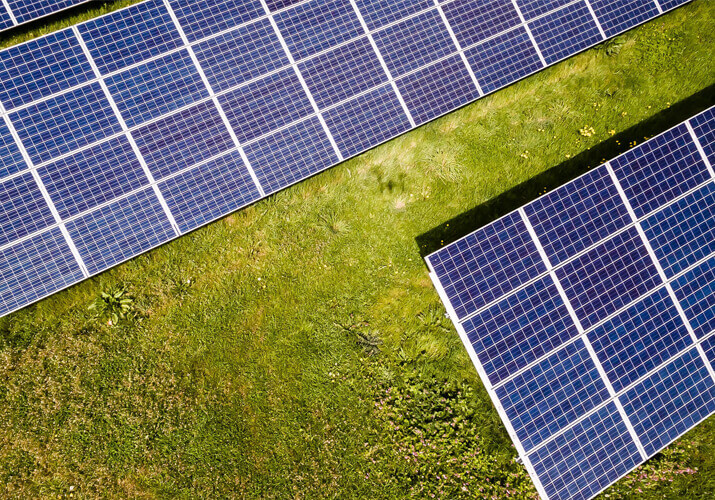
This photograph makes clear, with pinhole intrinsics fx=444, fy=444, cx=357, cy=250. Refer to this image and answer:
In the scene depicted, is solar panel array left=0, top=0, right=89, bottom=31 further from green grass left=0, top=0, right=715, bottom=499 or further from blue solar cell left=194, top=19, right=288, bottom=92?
green grass left=0, top=0, right=715, bottom=499

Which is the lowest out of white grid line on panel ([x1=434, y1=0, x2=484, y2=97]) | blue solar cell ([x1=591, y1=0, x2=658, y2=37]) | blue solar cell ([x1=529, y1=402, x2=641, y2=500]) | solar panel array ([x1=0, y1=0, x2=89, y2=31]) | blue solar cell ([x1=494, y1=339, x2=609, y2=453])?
blue solar cell ([x1=529, y1=402, x2=641, y2=500])

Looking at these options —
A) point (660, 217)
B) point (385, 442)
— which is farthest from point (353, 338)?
point (660, 217)

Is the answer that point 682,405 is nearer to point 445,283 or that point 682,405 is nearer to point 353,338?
point 445,283

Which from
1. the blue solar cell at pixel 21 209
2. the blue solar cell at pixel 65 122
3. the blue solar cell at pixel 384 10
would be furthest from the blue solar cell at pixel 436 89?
the blue solar cell at pixel 21 209

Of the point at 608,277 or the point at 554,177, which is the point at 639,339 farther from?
the point at 554,177

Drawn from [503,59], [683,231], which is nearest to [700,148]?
[683,231]

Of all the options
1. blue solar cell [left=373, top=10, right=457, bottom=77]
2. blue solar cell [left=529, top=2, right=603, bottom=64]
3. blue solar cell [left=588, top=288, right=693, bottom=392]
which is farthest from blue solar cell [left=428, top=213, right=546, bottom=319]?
blue solar cell [left=529, top=2, right=603, bottom=64]
